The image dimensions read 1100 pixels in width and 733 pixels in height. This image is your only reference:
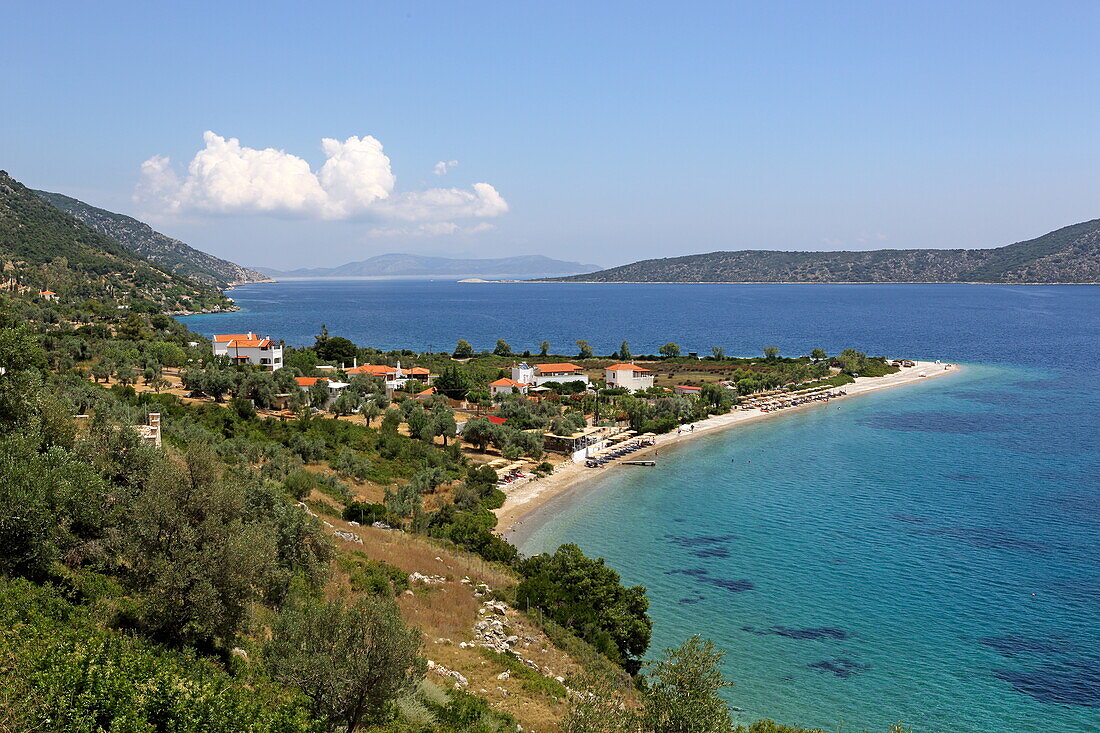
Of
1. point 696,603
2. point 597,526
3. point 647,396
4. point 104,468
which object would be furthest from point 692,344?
point 104,468

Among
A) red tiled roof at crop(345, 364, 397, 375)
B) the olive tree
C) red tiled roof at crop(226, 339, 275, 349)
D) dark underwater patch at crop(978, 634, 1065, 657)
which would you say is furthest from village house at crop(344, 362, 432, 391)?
the olive tree

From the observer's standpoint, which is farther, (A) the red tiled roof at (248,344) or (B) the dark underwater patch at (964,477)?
(A) the red tiled roof at (248,344)

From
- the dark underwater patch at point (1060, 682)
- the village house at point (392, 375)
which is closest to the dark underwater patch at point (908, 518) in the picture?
the dark underwater patch at point (1060, 682)

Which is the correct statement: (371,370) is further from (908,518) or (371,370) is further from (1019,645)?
(1019,645)

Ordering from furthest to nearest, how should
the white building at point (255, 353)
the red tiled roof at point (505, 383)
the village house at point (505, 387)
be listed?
1. the red tiled roof at point (505, 383)
2. the white building at point (255, 353)
3. the village house at point (505, 387)

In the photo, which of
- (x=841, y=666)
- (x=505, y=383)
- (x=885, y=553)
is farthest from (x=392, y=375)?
(x=841, y=666)

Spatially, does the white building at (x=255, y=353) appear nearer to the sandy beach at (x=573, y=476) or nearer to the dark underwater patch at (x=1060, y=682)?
the sandy beach at (x=573, y=476)
